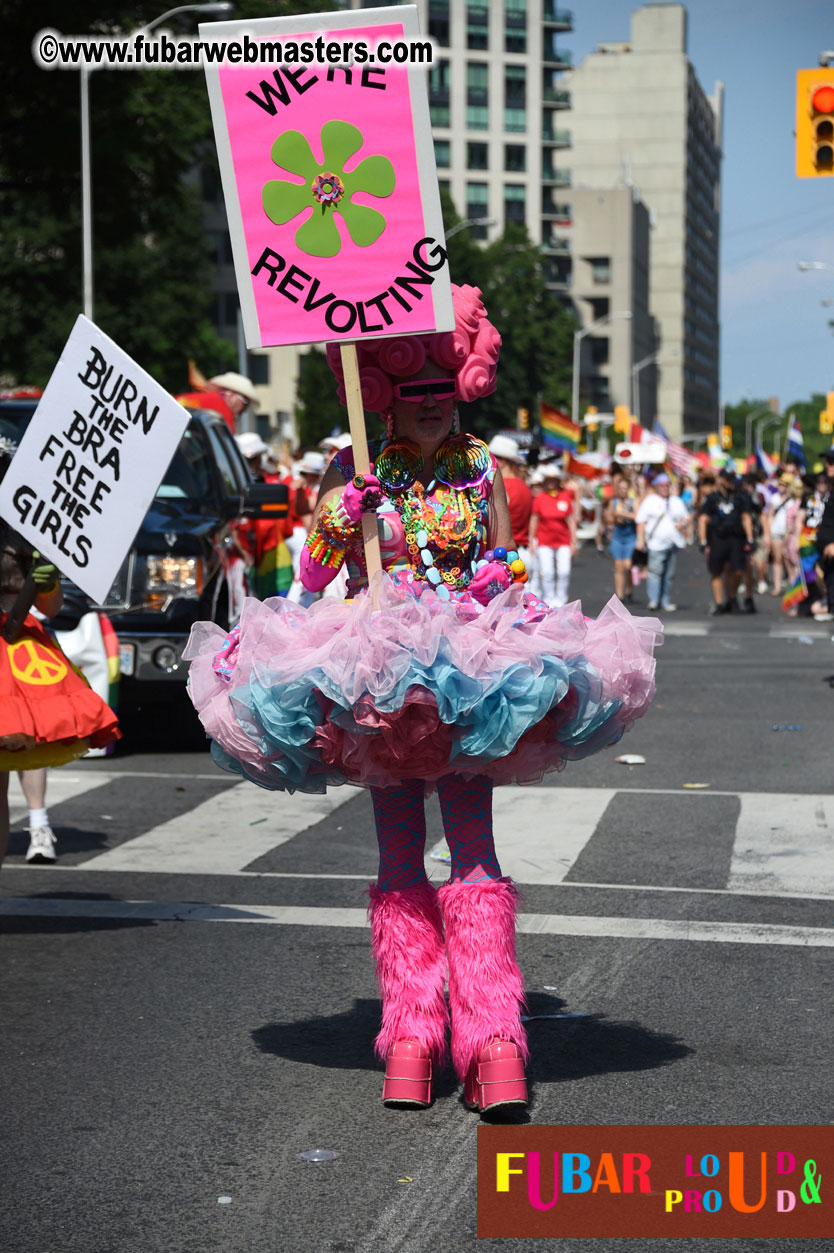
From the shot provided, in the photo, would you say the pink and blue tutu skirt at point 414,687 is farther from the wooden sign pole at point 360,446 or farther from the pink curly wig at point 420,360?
the pink curly wig at point 420,360

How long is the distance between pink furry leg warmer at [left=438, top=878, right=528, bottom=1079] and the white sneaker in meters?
3.72

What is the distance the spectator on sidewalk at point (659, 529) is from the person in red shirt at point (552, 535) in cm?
266

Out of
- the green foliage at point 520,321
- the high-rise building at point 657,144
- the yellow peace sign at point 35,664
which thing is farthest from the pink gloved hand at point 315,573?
the high-rise building at point 657,144

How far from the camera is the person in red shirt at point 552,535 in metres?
20.6

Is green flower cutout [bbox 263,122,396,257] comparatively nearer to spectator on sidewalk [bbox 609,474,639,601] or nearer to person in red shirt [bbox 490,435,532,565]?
person in red shirt [bbox 490,435,532,565]

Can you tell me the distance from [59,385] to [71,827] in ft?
10.9

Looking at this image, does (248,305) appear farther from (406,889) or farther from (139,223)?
(139,223)

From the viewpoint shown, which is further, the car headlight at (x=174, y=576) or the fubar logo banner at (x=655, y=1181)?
the car headlight at (x=174, y=576)

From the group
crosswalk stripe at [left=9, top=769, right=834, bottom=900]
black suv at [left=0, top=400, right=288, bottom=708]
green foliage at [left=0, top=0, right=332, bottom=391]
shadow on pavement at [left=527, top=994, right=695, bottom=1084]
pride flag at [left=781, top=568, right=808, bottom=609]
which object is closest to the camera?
shadow on pavement at [left=527, top=994, right=695, bottom=1084]

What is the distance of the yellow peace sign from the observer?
21.2 ft

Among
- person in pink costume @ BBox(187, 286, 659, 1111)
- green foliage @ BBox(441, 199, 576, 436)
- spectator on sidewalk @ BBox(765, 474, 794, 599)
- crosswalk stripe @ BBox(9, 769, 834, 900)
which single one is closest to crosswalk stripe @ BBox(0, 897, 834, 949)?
crosswalk stripe @ BBox(9, 769, 834, 900)

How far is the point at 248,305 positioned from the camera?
4785 millimetres

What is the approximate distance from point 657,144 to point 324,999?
174 meters

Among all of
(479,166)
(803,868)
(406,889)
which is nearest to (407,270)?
(406,889)
